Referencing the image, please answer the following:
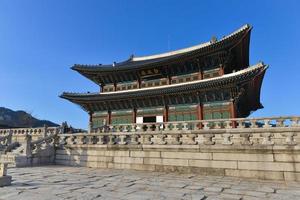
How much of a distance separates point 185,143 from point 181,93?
9518mm

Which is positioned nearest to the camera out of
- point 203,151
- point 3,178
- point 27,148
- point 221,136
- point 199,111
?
point 3,178

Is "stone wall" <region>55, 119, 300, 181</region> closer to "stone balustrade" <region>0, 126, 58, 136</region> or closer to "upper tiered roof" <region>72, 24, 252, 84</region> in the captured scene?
"stone balustrade" <region>0, 126, 58, 136</region>

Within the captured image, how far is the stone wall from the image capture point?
321 inches

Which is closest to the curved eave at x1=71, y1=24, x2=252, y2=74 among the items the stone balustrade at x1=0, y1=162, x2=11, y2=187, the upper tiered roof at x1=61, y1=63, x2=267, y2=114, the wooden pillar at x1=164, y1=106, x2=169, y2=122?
the upper tiered roof at x1=61, y1=63, x2=267, y2=114

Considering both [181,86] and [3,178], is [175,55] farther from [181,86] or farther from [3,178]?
[3,178]

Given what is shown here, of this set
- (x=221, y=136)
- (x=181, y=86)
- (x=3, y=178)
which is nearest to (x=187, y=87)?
(x=181, y=86)

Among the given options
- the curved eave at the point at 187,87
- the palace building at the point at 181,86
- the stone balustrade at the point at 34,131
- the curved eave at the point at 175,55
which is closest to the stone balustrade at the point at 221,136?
the curved eave at the point at 187,87

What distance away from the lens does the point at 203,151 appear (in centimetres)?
946

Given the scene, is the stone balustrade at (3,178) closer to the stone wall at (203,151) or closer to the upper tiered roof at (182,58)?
the stone wall at (203,151)

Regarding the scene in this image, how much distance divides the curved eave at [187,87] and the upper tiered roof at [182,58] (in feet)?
7.78

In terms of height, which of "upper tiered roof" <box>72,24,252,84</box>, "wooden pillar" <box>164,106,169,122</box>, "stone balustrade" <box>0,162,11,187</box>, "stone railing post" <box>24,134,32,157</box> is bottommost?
"stone balustrade" <box>0,162,11,187</box>

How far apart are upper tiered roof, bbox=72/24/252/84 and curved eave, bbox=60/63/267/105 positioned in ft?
7.78

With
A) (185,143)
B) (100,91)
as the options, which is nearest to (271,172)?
(185,143)

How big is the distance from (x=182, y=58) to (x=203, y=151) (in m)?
12.2
